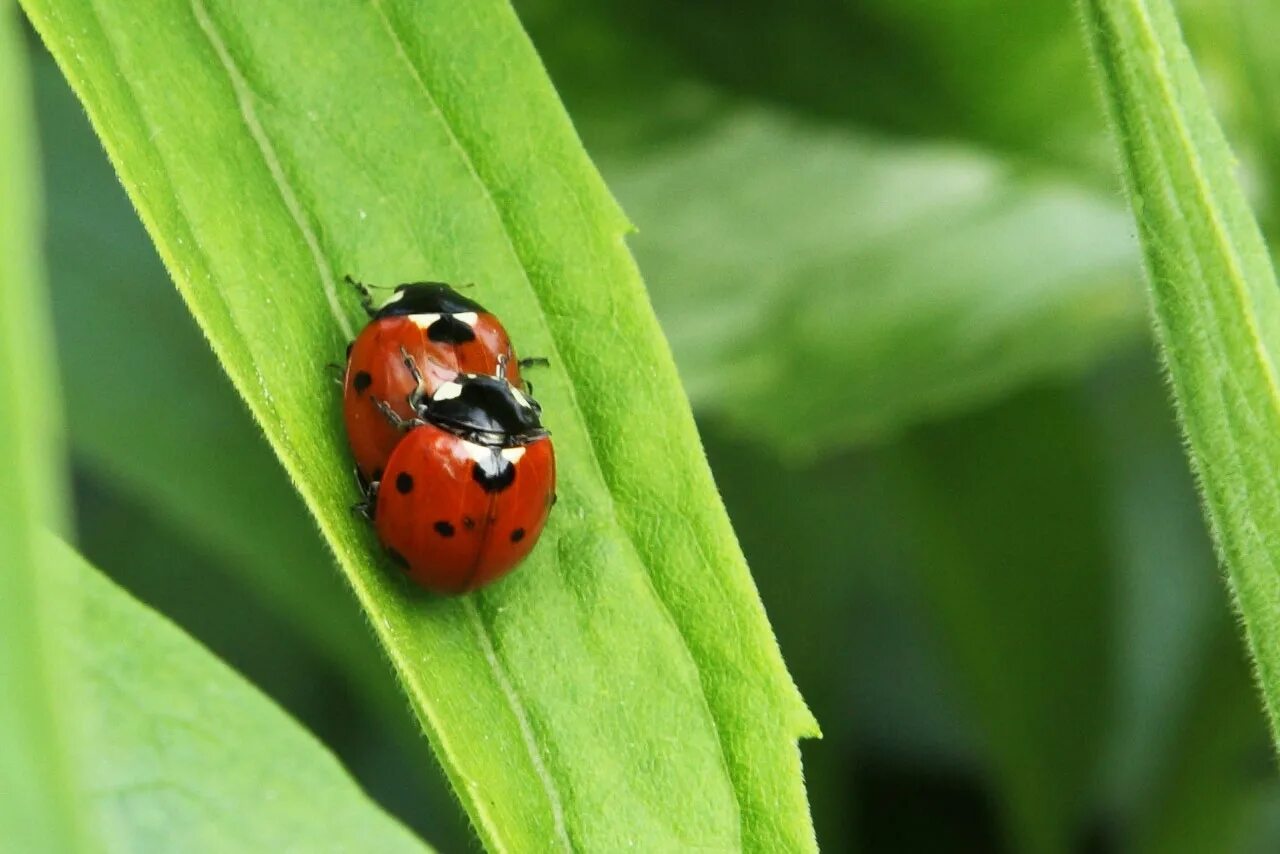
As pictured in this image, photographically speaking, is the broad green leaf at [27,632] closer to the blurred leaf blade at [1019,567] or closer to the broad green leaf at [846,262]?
the broad green leaf at [846,262]

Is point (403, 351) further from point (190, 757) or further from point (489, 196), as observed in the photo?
point (190, 757)

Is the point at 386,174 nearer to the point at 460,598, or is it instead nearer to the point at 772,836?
the point at 460,598

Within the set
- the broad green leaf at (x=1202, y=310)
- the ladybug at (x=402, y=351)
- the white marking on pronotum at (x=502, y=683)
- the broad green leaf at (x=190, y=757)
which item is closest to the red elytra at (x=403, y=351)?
the ladybug at (x=402, y=351)

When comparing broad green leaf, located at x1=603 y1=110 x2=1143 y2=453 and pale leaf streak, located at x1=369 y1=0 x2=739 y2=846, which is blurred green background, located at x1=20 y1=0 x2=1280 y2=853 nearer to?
broad green leaf, located at x1=603 y1=110 x2=1143 y2=453

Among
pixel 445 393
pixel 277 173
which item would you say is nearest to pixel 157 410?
pixel 445 393

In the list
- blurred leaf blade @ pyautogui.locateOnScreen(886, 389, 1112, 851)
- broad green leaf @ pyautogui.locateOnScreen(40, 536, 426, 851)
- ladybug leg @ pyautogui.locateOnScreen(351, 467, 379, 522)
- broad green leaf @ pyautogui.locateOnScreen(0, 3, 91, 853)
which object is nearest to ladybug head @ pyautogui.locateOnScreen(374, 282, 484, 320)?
ladybug leg @ pyautogui.locateOnScreen(351, 467, 379, 522)

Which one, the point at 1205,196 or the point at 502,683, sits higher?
the point at 1205,196
